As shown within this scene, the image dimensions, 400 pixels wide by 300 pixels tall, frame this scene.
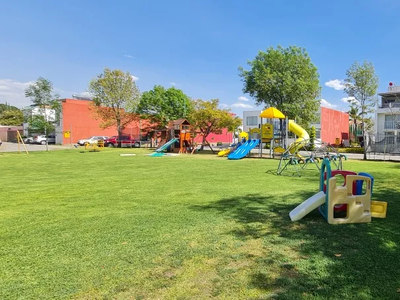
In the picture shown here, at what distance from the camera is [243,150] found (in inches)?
838

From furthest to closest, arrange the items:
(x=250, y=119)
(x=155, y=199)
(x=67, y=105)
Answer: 1. (x=250, y=119)
2. (x=67, y=105)
3. (x=155, y=199)

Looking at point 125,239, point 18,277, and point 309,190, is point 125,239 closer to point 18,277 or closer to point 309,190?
point 18,277

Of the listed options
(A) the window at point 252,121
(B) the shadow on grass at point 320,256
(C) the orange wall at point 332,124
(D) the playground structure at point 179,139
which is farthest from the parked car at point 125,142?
(B) the shadow on grass at point 320,256

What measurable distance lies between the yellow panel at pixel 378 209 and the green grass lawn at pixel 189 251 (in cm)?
15

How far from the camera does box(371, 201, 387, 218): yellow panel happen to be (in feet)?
16.7

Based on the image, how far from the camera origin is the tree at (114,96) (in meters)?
40.1

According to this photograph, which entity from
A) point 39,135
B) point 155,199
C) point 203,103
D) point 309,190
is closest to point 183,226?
point 155,199

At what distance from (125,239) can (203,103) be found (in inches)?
1038

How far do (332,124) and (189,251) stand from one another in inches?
2026

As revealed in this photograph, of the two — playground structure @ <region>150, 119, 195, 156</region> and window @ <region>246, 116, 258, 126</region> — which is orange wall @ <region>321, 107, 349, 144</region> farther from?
playground structure @ <region>150, 119, 195, 156</region>

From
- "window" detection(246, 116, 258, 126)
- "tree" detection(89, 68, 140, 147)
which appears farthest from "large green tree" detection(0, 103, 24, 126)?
"window" detection(246, 116, 258, 126)

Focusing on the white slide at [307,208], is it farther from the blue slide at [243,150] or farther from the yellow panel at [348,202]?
the blue slide at [243,150]

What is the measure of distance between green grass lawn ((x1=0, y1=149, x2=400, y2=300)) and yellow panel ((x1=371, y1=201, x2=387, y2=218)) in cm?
15

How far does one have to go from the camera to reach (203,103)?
29.7 metres
